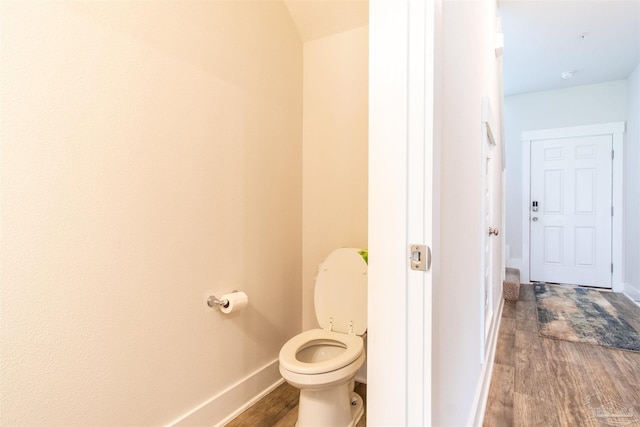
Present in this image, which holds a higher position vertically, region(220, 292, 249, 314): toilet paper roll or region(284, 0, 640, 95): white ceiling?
region(284, 0, 640, 95): white ceiling

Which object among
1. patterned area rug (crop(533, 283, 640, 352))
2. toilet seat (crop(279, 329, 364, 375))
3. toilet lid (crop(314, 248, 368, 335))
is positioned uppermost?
toilet lid (crop(314, 248, 368, 335))

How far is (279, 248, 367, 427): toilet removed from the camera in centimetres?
132

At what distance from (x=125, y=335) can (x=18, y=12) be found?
104 centimetres

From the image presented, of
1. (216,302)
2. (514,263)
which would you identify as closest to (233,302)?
(216,302)

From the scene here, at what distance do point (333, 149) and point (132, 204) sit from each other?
118cm

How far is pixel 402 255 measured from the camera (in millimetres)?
703

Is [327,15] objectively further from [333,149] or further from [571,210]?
[571,210]

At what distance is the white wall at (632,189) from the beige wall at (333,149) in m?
3.41

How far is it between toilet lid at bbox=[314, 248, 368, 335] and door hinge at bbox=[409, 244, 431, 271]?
1008mm

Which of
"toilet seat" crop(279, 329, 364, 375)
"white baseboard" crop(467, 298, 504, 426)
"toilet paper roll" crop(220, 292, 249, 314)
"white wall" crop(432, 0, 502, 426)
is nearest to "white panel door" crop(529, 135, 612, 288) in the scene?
"white baseboard" crop(467, 298, 504, 426)

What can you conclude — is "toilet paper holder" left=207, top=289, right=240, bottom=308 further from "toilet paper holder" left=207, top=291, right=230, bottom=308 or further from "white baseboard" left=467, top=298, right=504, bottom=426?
"white baseboard" left=467, top=298, right=504, bottom=426

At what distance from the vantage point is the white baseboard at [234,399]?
4.60 feet

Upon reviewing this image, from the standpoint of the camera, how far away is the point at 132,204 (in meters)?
1.19

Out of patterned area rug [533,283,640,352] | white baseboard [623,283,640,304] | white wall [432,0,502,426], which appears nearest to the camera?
white wall [432,0,502,426]
